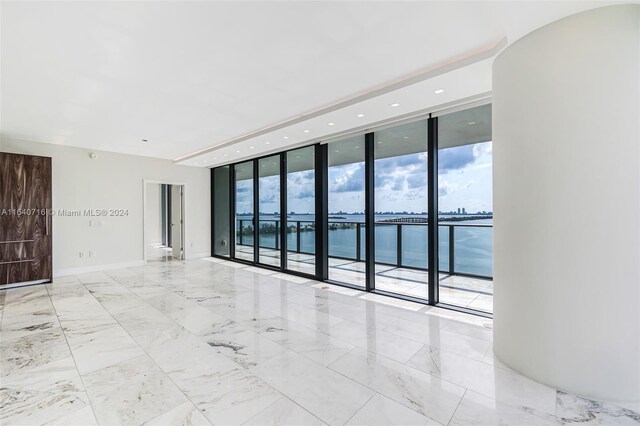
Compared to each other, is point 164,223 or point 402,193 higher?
point 402,193

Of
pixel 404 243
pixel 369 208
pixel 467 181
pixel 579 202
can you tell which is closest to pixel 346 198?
pixel 369 208

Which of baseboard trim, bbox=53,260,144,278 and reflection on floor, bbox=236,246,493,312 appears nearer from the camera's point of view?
reflection on floor, bbox=236,246,493,312

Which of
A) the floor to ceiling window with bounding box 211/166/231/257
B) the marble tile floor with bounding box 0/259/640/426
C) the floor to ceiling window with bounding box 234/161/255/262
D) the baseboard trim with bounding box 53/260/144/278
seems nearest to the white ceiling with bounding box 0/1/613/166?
the marble tile floor with bounding box 0/259/640/426

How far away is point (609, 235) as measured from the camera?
205 cm

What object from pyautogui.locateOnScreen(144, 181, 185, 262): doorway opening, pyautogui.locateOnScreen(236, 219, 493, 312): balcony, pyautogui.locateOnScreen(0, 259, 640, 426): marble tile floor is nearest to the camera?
pyautogui.locateOnScreen(0, 259, 640, 426): marble tile floor

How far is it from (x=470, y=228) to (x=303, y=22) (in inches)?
164

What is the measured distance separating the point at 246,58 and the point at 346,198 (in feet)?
9.95

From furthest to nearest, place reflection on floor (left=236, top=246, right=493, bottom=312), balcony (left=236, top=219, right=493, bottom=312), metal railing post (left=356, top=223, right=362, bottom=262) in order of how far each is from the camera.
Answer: metal railing post (left=356, top=223, right=362, bottom=262) < balcony (left=236, top=219, right=493, bottom=312) < reflection on floor (left=236, top=246, right=493, bottom=312)

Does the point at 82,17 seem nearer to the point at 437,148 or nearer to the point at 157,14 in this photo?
the point at 157,14

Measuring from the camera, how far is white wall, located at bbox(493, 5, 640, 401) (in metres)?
2.03

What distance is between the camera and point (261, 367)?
2508 millimetres

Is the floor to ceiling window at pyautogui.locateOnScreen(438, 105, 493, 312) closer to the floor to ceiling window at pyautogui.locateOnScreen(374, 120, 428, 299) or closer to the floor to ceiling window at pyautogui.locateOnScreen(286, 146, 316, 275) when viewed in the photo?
the floor to ceiling window at pyautogui.locateOnScreen(374, 120, 428, 299)

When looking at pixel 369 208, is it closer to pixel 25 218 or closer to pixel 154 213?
pixel 25 218

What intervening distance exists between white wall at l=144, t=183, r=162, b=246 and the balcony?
254 inches
